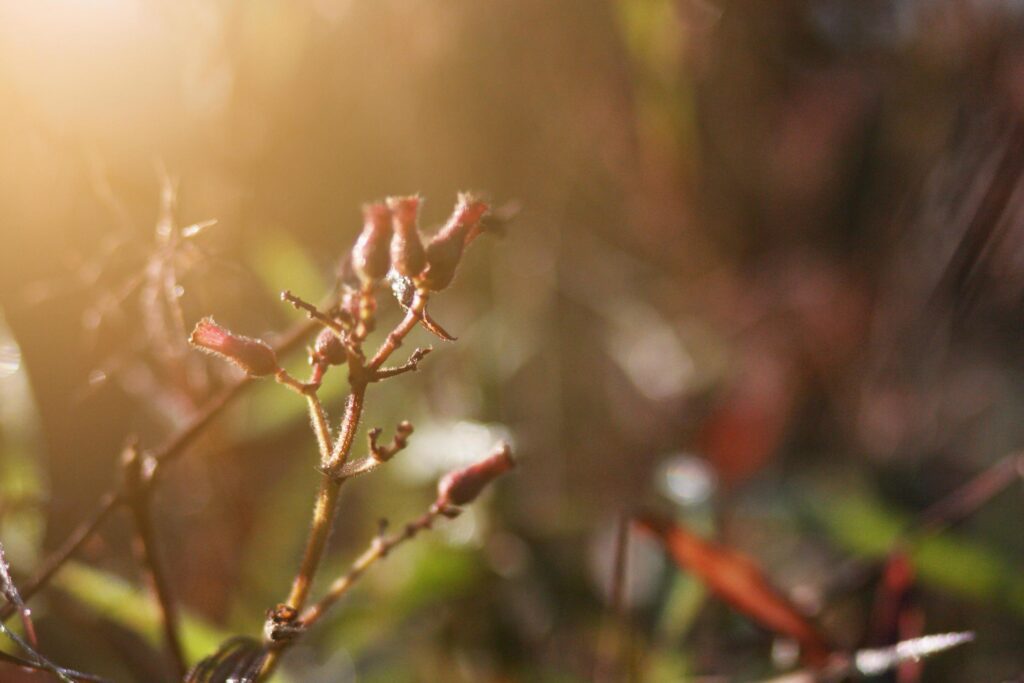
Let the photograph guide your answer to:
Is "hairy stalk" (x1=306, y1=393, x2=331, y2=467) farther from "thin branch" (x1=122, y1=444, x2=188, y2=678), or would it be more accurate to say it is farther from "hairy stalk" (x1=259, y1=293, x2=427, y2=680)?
"thin branch" (x1=122, y1=444, x2=188, y2=678)

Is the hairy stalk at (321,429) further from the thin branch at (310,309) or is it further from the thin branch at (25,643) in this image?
the thin branch at (25,643)

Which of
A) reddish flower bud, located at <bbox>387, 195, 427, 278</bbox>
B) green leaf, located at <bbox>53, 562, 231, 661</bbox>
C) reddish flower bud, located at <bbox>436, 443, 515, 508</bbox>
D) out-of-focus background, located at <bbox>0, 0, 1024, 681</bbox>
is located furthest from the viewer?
out-of-focus background, located at <bbox>0, 0, 1024, 681</bbox>

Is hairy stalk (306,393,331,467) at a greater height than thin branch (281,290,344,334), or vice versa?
thin branch (281,290,344,334)

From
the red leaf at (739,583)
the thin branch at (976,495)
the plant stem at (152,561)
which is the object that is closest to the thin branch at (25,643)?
the plant stem at (152,561)

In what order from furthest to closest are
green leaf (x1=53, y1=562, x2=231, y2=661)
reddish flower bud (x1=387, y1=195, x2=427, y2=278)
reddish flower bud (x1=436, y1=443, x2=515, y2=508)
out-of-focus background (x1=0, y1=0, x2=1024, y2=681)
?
out-of-focus background (x1=0, y1=0, x2=1024, y2=681), green leaf (x1=53, y1=562, x2=231, y2=661), reddish flower bud (x1=436, y1=443, x2=515, y2=508), reddish flower bud (x1=387, y1=195, x2=427, y2=278)

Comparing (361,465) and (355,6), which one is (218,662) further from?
(355,6)

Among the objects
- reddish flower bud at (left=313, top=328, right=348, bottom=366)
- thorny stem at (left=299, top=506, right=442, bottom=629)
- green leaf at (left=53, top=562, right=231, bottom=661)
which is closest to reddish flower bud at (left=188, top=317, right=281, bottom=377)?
reddish flower bud at (left=313, top=328, right=348, bottom=366)

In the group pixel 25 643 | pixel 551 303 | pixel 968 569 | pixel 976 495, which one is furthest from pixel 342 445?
pixel 551 303

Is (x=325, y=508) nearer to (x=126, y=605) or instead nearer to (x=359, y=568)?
(x=359, y=568)
